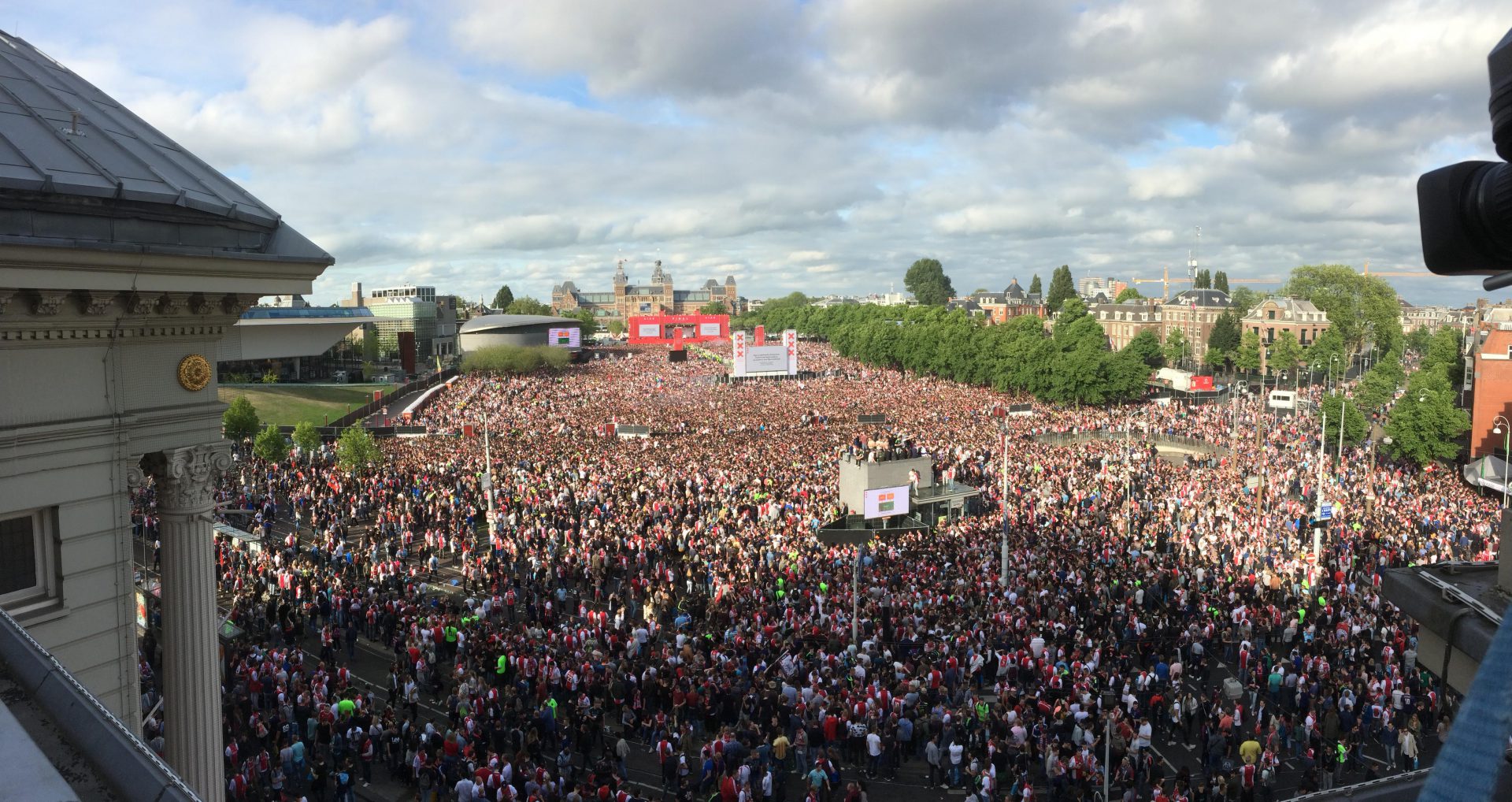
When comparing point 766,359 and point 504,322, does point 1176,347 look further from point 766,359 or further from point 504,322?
point 504,322

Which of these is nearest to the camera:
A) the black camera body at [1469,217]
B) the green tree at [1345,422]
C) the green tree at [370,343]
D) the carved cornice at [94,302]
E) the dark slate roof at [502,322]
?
the black camera body at [1469,217]

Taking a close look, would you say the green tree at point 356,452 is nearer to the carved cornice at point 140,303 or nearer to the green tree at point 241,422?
the green tree at point 241,422

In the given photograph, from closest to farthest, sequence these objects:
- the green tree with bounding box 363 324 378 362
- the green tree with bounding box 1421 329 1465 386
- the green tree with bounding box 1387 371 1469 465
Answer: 1. the green tree with bounding box 1387 371 1469 465
2. the green tree with bounding box 1421 329 1465 386
3. the green tree with bounding box 363 324 378 362

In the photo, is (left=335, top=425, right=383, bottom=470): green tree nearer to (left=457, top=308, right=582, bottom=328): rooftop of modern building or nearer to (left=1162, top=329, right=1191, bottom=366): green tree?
(left=457, top=308, right=582, bottom=328): rooftop of modern building

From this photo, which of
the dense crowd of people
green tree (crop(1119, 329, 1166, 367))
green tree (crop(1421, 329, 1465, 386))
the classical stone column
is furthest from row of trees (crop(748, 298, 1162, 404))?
the classical stone column

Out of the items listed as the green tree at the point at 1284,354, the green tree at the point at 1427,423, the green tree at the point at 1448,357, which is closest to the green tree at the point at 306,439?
the green tree at the point at 1427,423

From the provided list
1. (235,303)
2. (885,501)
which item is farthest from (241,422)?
(235,303)

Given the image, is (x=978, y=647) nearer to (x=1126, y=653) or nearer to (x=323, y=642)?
(x=1126, y=653)
